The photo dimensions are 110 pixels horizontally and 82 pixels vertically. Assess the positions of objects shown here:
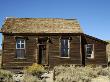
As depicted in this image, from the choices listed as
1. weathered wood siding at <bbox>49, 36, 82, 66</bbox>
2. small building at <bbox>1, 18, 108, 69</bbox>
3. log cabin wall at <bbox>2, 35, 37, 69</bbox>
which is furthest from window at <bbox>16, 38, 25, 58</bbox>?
weathered wood siding at <bbox>49, 36, 82, 66</bbox>

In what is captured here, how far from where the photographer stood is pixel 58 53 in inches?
1086

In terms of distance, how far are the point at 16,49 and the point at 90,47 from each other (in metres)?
7.97

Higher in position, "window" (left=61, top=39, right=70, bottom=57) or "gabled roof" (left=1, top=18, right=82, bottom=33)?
"gabled roof" (left=1, top=18, right=82, bottom=33)

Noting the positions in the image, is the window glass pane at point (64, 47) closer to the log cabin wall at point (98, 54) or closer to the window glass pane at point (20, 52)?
the log cabin wall at point (98, 54)

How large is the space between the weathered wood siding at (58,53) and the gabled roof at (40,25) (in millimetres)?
920

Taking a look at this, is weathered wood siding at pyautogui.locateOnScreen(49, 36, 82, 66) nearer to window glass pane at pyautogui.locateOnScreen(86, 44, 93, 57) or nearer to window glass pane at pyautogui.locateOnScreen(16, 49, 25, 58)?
window glass pane at pyautogui.locateOnScreen(86, 44, 93, 57)

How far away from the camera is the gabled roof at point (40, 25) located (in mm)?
27703

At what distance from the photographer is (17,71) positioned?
89.4 feet

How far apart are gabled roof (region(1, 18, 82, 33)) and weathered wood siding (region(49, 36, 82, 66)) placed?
0.92m

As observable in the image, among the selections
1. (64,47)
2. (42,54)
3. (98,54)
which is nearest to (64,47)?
(64,47)

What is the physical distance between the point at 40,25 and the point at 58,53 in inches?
146

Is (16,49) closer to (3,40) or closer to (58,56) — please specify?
(3,40)

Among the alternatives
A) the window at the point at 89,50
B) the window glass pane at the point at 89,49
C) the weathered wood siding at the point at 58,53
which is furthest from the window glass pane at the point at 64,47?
the window glass pane at the point at 89,49

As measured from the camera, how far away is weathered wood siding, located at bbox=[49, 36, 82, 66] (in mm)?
27578
